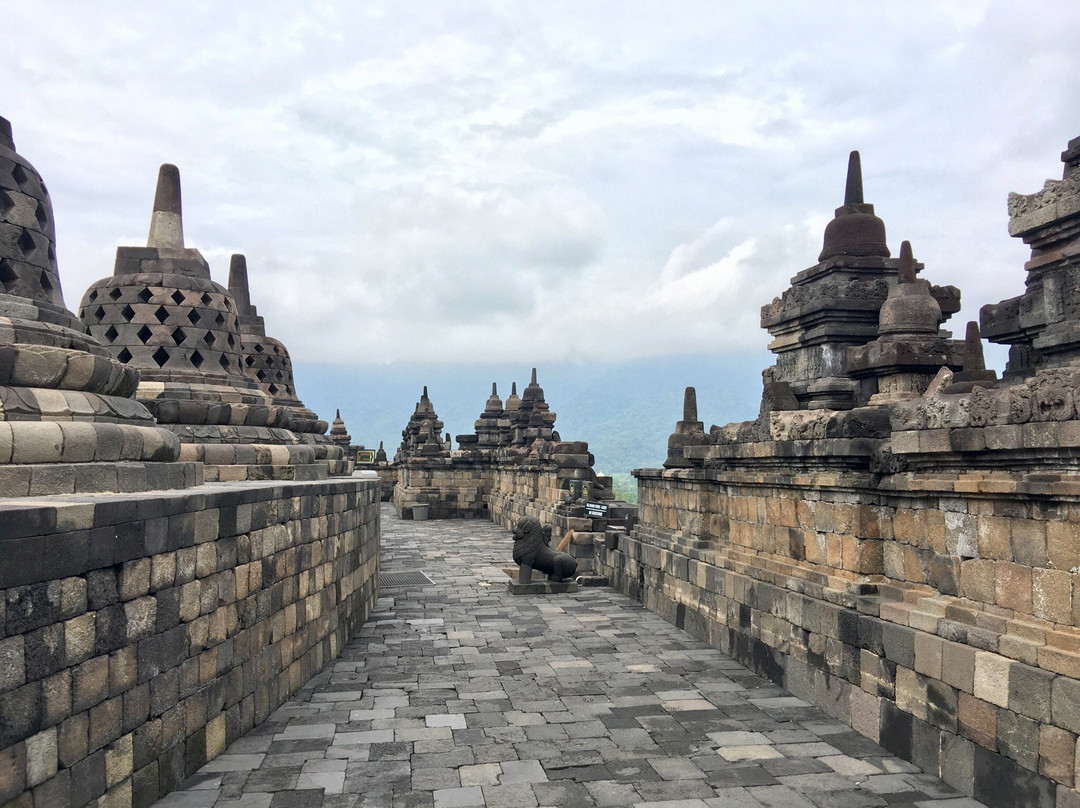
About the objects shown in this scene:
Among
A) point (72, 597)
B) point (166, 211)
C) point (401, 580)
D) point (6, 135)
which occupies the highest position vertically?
point (166, 211)

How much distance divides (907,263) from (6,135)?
7293 mm

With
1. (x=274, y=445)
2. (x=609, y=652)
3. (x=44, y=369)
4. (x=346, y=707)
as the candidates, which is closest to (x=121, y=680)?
(x=44, y=369)

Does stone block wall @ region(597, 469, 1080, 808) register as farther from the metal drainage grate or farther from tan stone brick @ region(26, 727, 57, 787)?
the metal drainage grate

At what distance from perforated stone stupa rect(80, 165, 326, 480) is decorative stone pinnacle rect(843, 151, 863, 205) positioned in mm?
6659

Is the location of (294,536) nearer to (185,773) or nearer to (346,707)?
(346,707)

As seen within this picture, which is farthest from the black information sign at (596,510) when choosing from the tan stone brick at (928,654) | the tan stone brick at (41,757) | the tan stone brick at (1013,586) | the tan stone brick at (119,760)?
the tan stone brick at (41,757)

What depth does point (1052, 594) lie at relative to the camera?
4711mm

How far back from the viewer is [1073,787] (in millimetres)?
4367

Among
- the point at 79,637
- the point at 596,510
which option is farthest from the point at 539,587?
the point at 79,637

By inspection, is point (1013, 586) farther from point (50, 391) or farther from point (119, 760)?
point (50, 391)

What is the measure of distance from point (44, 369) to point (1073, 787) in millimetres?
5990

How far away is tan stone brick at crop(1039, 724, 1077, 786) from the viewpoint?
439cm

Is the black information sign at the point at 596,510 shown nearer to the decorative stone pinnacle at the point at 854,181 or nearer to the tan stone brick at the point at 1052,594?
the decorative stone pinnacle at the point at 854,181

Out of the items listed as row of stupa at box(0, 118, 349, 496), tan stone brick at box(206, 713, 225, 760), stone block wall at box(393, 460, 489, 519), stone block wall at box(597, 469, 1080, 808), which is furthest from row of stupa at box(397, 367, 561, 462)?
tan stone brick at box(206, 713, 225, 760)
